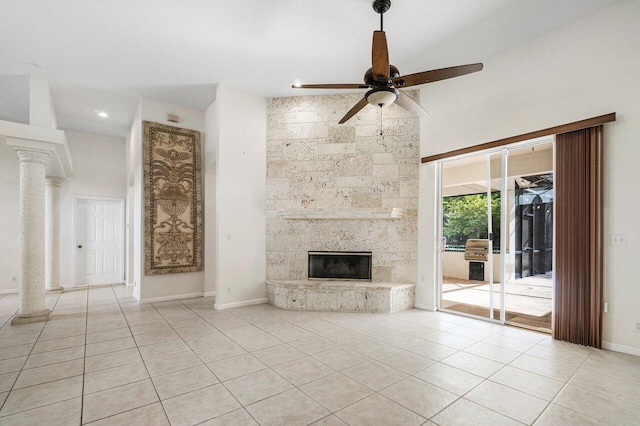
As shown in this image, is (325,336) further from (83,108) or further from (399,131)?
(83,108)

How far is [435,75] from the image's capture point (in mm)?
2740

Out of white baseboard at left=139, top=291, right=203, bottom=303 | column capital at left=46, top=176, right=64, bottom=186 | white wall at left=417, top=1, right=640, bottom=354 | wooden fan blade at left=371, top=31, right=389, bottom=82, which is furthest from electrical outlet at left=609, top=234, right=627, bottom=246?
column capital at left=46, top=176, right=64, bottom=186

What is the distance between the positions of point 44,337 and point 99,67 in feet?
11.8

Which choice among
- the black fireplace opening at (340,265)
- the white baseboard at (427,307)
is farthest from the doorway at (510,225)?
the black fireplace opening at (340,265)

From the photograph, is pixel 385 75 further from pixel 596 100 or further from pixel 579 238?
pixel 579 238

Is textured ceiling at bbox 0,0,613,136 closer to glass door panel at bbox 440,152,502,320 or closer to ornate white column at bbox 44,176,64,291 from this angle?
glass door panel at bbox 440,152,502,320

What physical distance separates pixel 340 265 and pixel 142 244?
3425mm

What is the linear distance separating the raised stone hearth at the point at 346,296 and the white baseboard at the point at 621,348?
7.54 feet

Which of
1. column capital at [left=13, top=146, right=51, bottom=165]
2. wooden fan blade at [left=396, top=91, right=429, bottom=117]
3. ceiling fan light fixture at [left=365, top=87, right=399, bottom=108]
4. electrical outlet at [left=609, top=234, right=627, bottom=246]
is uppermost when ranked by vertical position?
wooden fan blade at [left=396, top=91, right=429, bottom=117]

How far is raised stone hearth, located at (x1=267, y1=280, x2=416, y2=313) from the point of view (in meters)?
4.67

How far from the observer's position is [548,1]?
3.10m

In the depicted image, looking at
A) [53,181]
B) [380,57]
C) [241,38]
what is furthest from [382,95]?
A: [53,181]

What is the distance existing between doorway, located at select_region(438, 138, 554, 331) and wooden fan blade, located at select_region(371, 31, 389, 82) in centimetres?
242

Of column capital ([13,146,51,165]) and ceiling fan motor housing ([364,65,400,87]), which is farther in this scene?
column capital ([13,146,51,165])
